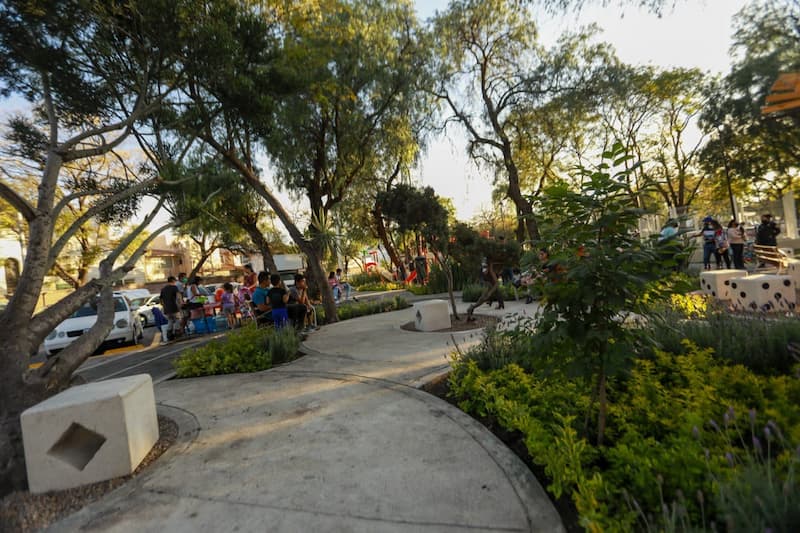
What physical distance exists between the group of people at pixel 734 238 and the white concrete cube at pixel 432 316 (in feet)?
25.8

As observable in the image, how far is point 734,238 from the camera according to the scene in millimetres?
12156

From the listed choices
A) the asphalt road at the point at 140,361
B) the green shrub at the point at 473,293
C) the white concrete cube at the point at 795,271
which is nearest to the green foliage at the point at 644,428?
the asphalt road at the point at 140,361

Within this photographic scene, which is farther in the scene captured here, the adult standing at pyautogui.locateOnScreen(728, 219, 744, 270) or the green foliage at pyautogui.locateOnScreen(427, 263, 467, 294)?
the green foliage at pyautogui.locateOnScreen(427, 263, 467, 294)

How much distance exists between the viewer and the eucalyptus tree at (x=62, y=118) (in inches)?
149

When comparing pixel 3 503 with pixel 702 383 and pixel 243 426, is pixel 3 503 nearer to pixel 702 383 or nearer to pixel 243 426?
pixel 243 426

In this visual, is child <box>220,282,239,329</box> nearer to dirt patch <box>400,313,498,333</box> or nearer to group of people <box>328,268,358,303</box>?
group of people <box>328,268,358,303</box>

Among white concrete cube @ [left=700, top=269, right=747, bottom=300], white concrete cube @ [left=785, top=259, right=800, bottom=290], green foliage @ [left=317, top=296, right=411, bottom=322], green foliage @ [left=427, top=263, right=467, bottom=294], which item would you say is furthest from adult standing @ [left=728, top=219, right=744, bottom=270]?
green foliage @ [left=317, top=296, right=411, bottom=322]

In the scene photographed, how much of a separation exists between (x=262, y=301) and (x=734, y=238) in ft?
45.4

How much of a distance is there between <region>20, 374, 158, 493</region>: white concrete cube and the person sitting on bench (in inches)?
208

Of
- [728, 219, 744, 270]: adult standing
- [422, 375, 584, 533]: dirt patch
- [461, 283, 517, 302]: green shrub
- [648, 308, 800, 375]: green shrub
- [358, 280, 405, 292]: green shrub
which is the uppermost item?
[728, 219, 744, 270]: adult standing

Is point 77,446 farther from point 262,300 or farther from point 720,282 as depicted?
point 720,282

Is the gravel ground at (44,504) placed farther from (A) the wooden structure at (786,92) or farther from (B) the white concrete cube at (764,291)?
(B) the white concrete cube at (764,291)

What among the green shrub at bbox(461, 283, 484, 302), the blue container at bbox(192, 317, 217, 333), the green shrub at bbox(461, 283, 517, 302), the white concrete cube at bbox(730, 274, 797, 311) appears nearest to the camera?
the white concrete cube at bbox(730, 274, 797, 311)

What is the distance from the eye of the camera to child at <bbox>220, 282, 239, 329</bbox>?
12562 millimetres
